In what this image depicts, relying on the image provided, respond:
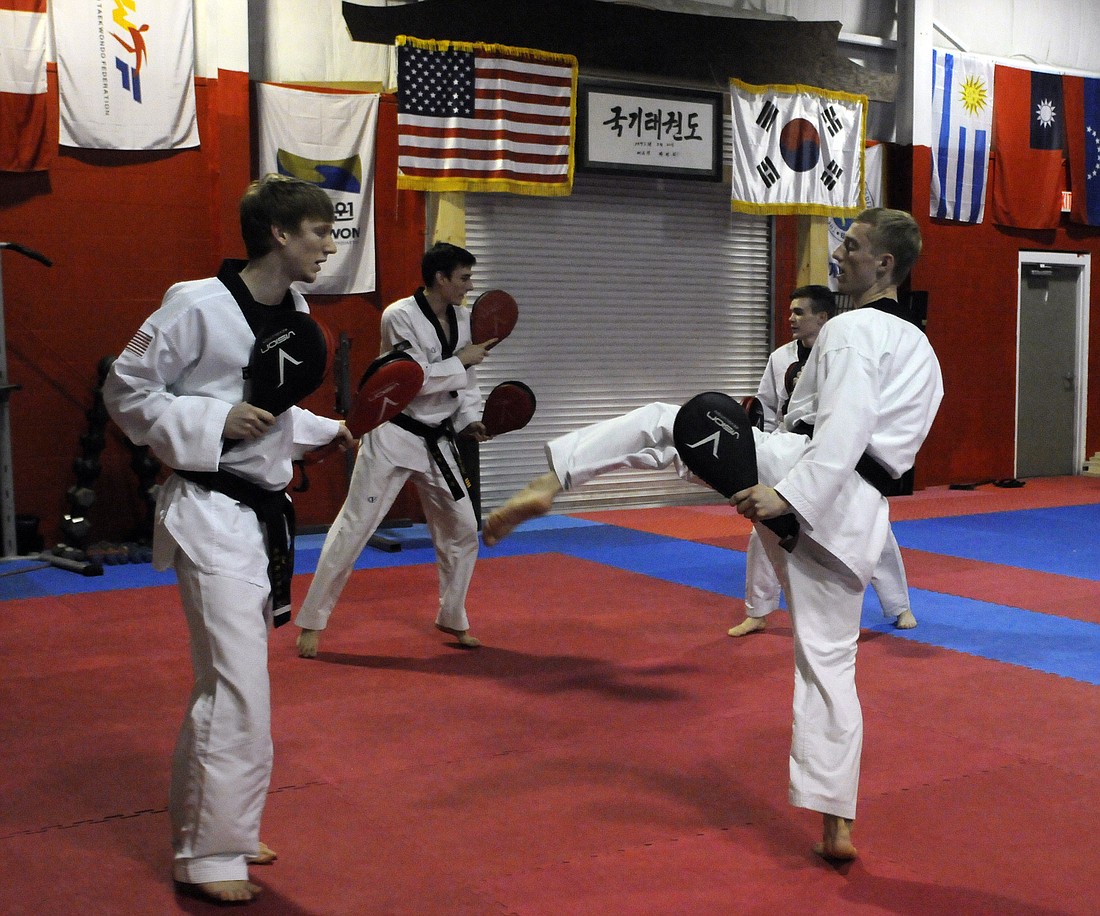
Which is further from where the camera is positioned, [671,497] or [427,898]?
[671,497]

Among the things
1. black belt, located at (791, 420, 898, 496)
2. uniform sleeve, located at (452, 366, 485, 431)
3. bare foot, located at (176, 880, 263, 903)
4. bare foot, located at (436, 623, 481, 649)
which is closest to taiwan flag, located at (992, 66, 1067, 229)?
uniform sleeve, located at (452, 366, 485, 431)

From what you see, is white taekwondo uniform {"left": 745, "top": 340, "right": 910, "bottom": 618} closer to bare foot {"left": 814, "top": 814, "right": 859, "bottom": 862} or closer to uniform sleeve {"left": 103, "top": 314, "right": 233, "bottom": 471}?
bare foot {"left": 814, "top": 814, "right": 859, "bottom": 862}

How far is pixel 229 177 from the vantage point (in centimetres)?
720

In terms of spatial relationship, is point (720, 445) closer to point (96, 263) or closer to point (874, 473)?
point (874, 473)

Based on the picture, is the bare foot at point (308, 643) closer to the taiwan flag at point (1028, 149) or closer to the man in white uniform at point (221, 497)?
the man in white uniform at point (221, 497)

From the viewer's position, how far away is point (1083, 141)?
1059 cm

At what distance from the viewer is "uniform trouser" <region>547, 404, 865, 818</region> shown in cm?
260

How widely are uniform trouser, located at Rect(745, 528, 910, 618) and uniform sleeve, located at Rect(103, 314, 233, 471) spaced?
2788 millimetres

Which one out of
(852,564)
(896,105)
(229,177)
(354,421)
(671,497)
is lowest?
(671,497)

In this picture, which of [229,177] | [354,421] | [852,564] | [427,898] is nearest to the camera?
[427,898]

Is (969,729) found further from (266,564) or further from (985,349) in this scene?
(985,349)

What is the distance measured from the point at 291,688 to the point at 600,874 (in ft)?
5.85

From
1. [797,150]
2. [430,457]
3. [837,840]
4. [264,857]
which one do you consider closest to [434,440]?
[430,457]

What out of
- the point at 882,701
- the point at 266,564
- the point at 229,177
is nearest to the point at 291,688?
the point at 266,564
